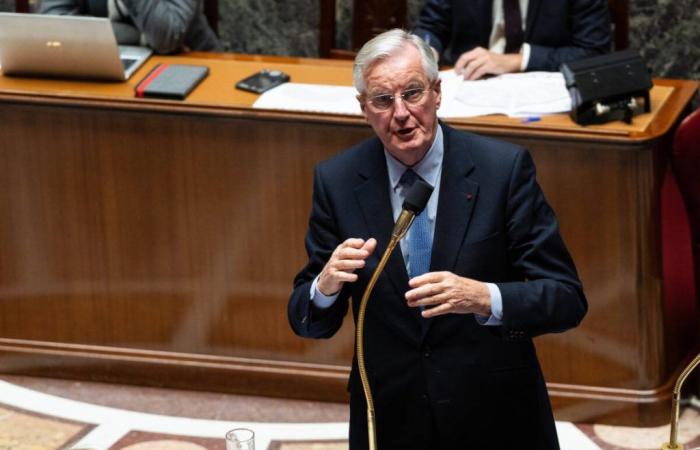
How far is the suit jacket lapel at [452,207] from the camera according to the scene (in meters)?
2.46

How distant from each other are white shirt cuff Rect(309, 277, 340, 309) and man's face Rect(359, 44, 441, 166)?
30 cm

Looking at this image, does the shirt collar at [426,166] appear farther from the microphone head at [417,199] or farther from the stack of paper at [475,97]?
the stack of paper at [475,97]

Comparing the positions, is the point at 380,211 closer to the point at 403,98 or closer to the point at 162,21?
the point at 403,98

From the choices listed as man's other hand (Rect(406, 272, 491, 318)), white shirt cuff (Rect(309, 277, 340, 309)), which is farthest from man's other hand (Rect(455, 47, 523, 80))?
man's other hand (Rect(406, 272, 491, 318))

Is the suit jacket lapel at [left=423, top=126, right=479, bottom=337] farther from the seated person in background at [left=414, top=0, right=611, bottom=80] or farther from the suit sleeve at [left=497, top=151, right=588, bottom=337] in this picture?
the seated person in background at [left=414, top=0, right=611, bottom=80]

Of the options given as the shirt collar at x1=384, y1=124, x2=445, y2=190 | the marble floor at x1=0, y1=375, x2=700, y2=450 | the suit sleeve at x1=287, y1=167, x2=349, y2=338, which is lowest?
the marble floor at x1=0, y1=375, x2=700, y2=450

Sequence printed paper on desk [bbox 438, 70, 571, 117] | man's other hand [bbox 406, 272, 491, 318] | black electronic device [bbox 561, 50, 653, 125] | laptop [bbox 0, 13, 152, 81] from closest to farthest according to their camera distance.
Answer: man's other hand [bbox 406, 272, 491, 318], black electronic device [bbox 561, 50, 653, 125], printed paper on desk [bbox 438, 70, 571, 117], laptop [bbox 0, 13, 152, 81]

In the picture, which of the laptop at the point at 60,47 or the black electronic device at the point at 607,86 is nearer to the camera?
the black electronic device at the point at 607,86

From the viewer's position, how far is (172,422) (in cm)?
421

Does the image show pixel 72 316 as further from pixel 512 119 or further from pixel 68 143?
pixel 512 119

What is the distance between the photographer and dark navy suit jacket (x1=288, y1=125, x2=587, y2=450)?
96.8 inches

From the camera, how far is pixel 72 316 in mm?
4430

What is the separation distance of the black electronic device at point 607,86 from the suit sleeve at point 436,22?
756mm

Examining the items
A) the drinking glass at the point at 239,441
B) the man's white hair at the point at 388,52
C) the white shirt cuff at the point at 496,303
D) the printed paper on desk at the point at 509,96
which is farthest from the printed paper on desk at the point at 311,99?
the drinking glass at the point at 239,441
